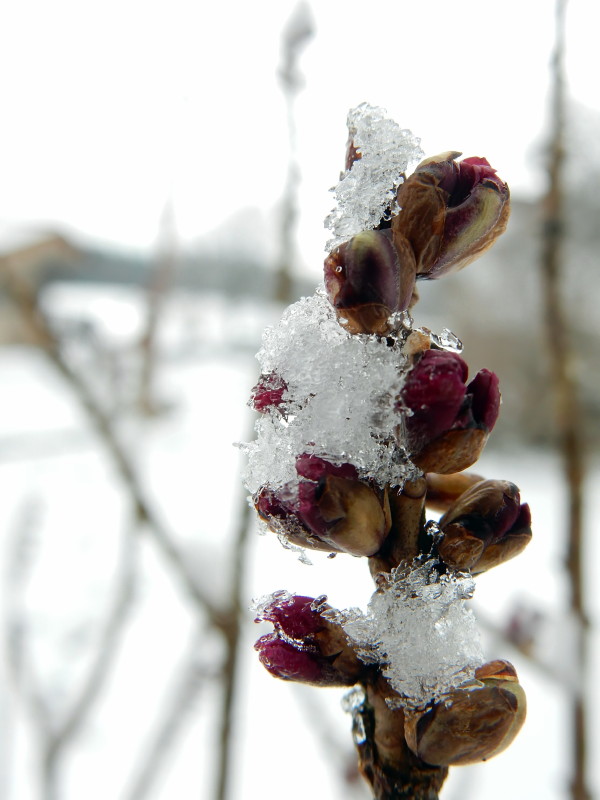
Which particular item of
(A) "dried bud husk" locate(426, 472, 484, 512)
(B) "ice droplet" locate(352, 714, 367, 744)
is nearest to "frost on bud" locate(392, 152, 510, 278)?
(A) "dried bud husk" locate(426, 472, 484, 512)

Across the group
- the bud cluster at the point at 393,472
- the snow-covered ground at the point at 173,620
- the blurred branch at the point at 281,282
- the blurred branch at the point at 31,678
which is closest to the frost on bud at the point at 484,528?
the bud cluster at the point at 393,472

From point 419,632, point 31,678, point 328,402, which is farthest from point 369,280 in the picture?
point 31,678

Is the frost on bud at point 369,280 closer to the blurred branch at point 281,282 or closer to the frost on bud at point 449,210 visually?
the frost on bud at point 449,210

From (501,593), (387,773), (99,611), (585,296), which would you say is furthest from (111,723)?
(585,296)

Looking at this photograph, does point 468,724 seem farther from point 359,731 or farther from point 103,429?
point 103,429

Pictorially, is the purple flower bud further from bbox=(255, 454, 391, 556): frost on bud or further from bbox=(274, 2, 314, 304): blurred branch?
bbox=(274, 2, 314, 304): blurred branch
